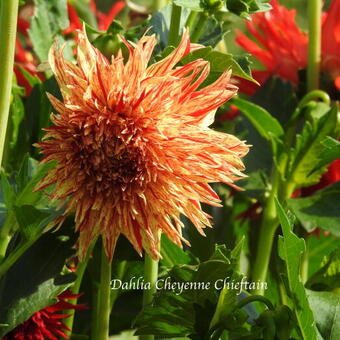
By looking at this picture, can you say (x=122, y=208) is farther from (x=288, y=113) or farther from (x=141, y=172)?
(x=288, y=113)

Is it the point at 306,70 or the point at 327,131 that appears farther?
the point at 306,70

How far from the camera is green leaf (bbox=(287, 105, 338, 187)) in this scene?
590 millimetres

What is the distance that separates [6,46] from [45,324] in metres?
0.19

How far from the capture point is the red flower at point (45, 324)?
531 mm

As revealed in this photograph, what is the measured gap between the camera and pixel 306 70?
0.72m

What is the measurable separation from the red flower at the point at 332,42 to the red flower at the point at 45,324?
12.1 inches

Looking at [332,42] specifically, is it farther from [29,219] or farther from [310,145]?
[29,219]

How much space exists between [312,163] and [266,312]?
0.51ft

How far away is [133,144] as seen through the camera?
17.4 inches

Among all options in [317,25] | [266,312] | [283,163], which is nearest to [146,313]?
[266,312]

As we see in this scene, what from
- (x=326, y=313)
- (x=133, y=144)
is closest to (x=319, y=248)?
(x=326, y=313)

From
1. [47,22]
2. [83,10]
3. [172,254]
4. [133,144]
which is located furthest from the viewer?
[83,10]

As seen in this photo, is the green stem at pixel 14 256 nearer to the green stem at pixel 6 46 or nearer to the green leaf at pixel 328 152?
the green stem at pixel 6 46

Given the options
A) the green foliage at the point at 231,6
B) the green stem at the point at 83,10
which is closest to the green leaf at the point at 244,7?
the green foliage at the point at 231,6
